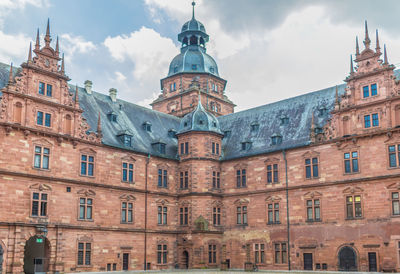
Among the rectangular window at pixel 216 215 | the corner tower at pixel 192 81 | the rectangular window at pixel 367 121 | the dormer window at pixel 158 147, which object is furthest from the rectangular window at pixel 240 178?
the corner tower at pixel 192 81

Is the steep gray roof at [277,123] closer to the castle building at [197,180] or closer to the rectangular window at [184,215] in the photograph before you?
the castle building at [197,180]

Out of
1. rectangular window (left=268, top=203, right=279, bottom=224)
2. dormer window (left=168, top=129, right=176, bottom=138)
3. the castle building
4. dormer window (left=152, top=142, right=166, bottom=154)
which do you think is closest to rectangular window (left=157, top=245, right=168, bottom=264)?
the castle building

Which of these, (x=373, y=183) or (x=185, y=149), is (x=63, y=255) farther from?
(x=373, y=183)

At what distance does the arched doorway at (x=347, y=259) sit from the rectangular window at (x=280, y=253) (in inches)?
201

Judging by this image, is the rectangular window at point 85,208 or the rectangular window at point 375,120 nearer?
the rectangular window at point 375,120

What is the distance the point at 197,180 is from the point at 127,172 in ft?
23.3

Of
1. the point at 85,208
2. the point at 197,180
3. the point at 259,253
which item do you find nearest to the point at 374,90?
the point at 259,253

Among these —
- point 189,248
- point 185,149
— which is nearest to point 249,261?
point 189,248

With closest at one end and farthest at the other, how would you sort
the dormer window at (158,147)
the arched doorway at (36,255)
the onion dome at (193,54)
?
the arched doorway at (36,255)
the dormer window at (158,147)
the onion dome at (193,54)

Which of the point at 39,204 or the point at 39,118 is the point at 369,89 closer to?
the point at 39,118

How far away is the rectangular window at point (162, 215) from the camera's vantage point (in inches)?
1815

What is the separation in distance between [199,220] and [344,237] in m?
13.4

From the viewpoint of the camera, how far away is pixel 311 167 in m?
42.8

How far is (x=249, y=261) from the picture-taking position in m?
45.0
